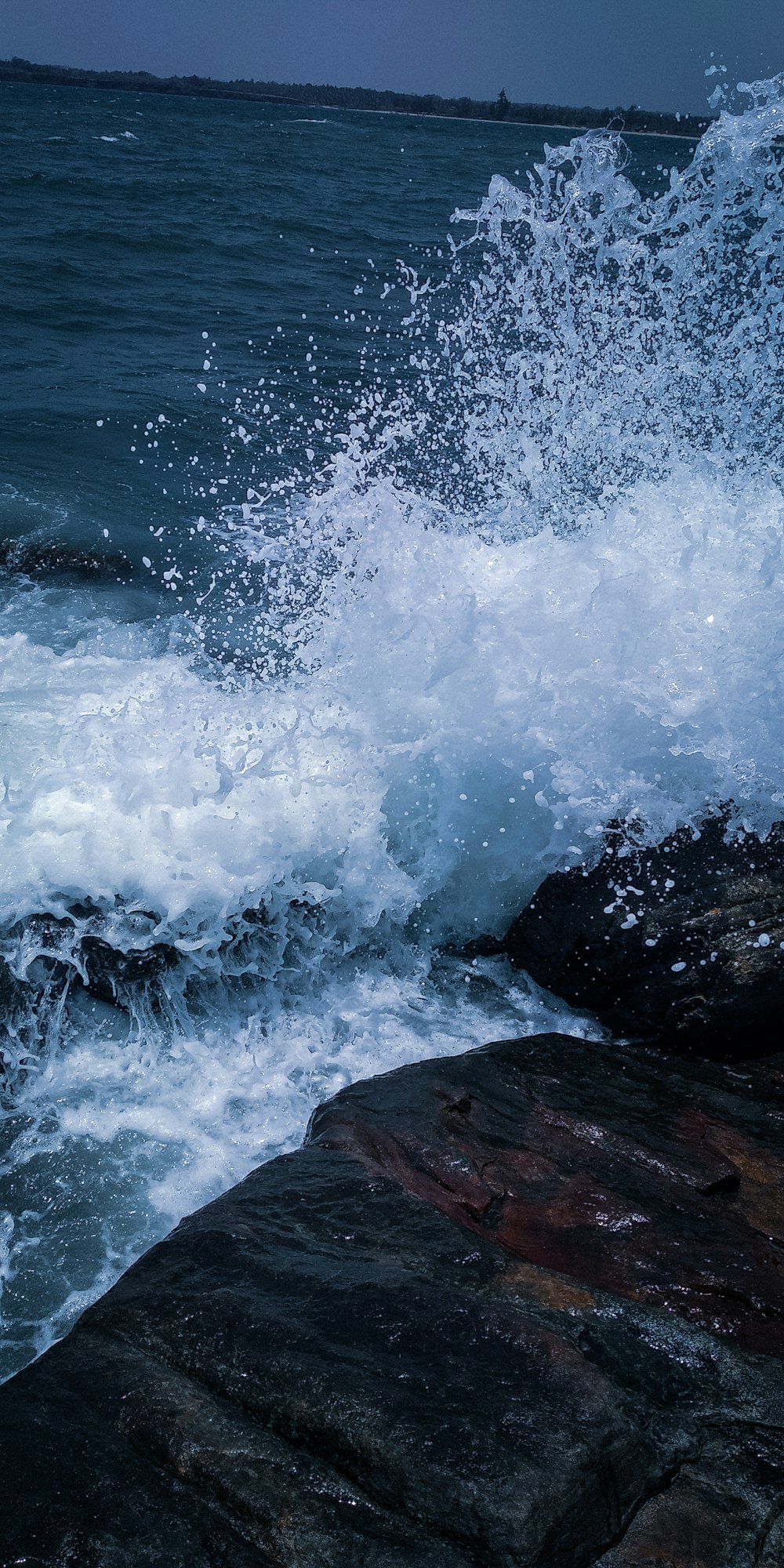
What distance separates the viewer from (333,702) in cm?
541

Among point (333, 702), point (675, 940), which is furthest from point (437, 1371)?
point (333, 702)

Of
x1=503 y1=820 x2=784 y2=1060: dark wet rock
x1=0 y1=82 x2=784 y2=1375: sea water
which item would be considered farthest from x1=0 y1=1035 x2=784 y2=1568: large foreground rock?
x1=0 y1=82 x2=784 y2=1375: sea water

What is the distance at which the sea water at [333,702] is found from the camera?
4.12 metres

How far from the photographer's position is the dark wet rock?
4090 millimetres

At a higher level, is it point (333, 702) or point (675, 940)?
point (333, 702)

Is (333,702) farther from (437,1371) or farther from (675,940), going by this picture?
(437,1371)

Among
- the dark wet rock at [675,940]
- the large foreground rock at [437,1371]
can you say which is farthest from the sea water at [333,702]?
the large foreground rock at [437,1371]

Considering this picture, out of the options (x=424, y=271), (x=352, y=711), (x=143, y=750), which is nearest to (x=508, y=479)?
(x=352, y=711)

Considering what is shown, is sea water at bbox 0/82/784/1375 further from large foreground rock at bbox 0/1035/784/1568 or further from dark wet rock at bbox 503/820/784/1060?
large foreground rock at bbox 0/1035/784/1568

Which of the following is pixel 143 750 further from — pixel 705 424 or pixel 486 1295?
pixel 705 424

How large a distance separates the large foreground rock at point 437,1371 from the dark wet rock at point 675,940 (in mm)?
682

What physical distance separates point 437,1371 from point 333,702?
3516 mm

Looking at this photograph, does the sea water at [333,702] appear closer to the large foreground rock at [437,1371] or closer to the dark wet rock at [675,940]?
the dark wet rock at [675,940]

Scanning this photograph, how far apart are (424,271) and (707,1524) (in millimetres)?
16572
